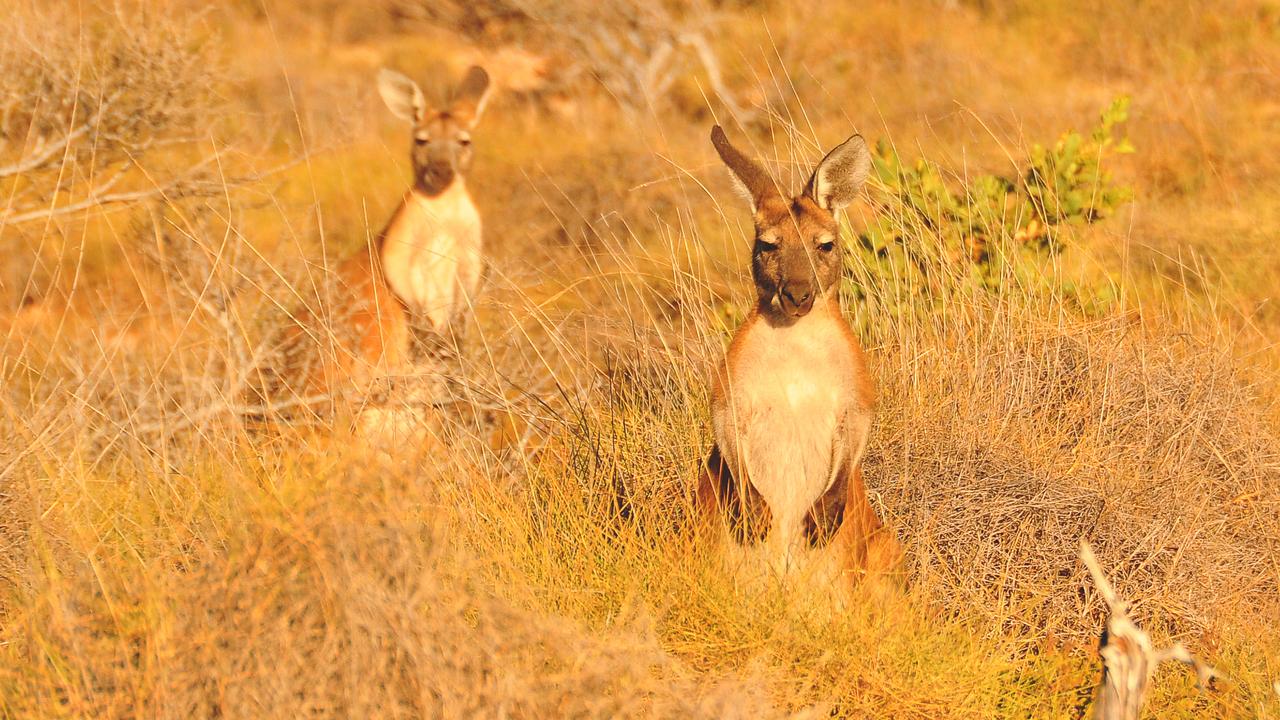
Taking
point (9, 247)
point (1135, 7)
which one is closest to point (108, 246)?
point (9, 247)

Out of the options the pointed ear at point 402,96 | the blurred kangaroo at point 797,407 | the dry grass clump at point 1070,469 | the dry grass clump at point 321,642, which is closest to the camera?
the dry grass clump at point 321,642

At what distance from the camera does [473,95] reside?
7332mm

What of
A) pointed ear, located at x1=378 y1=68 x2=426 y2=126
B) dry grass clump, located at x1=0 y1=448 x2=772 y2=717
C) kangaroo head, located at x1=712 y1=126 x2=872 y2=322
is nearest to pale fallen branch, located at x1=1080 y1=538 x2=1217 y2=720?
dry grass clump, located at x1=0 y1=448 x2=772 y2=717

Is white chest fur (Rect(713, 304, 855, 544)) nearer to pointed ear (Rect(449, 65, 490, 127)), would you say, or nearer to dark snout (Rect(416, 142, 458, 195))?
dark snout (Rect(416, 142, 458, 195))

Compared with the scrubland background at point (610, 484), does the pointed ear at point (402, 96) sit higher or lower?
higher

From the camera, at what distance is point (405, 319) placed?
638cm

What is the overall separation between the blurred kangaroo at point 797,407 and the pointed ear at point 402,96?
3635 millimetres

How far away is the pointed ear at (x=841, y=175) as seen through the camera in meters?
3.61

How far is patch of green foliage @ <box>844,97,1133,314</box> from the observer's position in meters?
4.98

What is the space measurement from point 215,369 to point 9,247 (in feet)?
10.6

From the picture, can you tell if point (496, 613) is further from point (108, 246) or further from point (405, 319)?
point (108, 246)

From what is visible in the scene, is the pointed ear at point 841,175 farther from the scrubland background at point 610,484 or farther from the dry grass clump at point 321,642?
the dry grass clump at point 321,642

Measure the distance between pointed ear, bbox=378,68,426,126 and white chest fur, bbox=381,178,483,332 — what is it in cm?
50

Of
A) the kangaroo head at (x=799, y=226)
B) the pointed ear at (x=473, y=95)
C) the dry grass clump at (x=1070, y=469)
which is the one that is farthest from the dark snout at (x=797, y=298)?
the pointed ear at (x=473, y=95)
